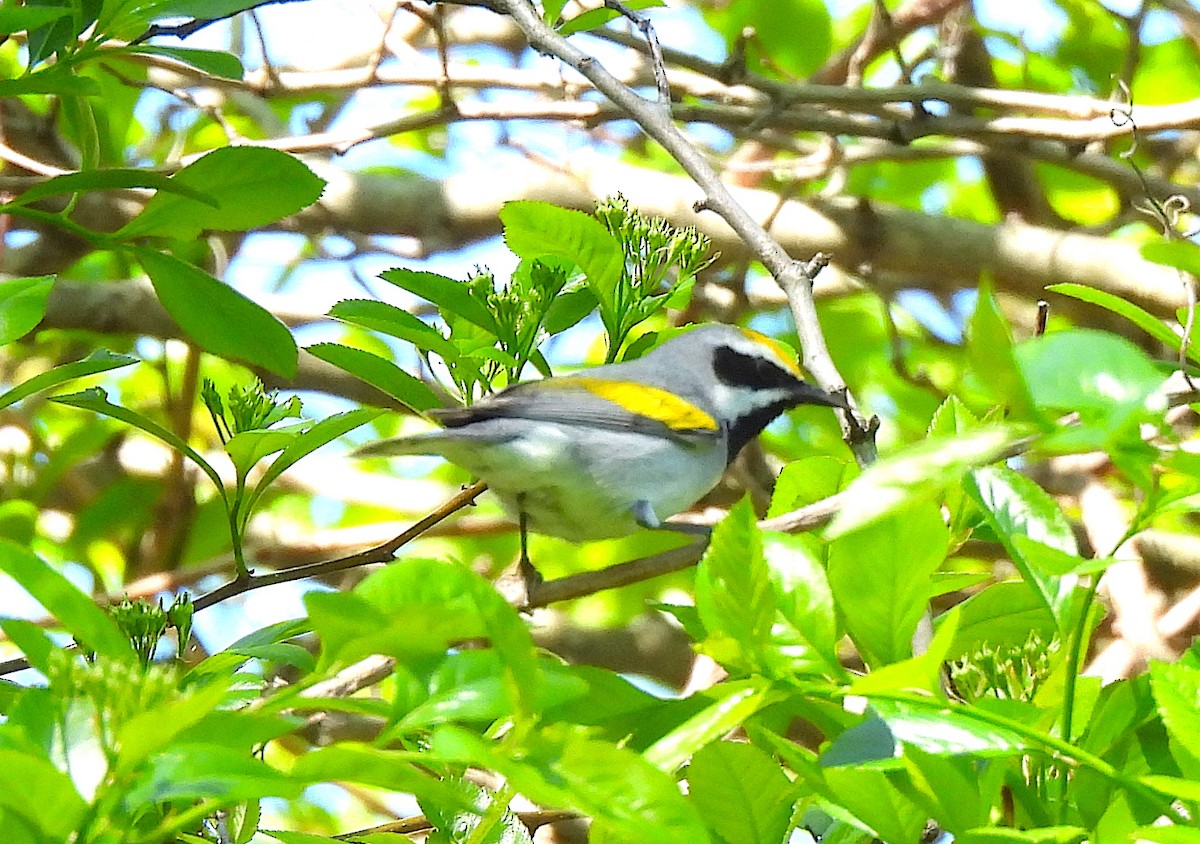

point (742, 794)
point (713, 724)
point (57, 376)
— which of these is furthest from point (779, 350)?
point (713, 724)

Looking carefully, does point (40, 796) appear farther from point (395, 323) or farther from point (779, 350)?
point (779, 350)

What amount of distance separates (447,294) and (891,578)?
0.97 metres

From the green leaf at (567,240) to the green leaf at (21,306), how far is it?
2.02 feet

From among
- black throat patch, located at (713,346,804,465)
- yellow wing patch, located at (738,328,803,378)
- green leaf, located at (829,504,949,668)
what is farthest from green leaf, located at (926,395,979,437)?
black throat patch, located at (713,346,804,465)

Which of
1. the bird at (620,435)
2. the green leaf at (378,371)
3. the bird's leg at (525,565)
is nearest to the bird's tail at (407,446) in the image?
the bird at (620,435)

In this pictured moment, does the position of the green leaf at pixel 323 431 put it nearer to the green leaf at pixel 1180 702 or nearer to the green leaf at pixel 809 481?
the green leaf at pixel 809 481

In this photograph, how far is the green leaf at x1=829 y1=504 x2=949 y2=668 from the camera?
1.01 metres

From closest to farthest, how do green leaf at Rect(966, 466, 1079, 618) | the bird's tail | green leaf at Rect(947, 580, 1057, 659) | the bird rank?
green leaf at Rect(966, 466, 1079, 618) < green leaf at Rect(947, 580, 1057, 659) < the bird's tail < the bird

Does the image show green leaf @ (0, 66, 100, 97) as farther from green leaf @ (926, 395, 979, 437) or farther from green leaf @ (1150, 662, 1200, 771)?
green leaf @ (1150, 662, 1200, 771)

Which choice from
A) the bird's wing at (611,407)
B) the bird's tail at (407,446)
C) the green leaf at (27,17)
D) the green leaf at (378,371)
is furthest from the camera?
the bird's wing at (611,407)

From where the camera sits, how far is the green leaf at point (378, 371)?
1.77m

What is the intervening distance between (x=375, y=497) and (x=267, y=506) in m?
0.65

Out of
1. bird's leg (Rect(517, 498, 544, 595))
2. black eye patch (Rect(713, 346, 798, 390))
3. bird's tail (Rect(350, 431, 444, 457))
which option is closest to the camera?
bird's leg (Rect(517, 498, 544, 595))

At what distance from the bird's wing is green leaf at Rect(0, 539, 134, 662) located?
1.90 m
